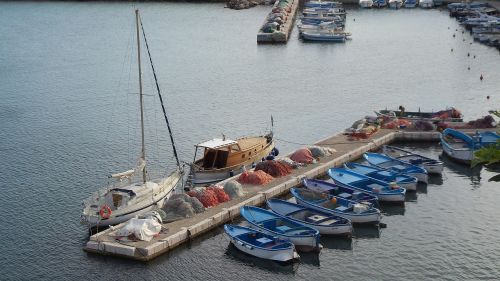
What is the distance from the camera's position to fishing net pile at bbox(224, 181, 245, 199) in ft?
181

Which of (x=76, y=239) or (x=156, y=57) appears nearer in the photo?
(x=76, y=239)

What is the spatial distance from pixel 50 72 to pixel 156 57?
1626cm

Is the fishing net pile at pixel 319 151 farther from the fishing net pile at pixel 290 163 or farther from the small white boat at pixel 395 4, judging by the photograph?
the small white boat at pixel 395 4

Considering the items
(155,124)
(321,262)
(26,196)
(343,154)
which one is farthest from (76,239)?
(155,124)

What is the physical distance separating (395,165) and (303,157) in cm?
707

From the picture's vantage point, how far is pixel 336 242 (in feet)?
165

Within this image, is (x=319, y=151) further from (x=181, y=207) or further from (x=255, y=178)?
(x=181, y=207)

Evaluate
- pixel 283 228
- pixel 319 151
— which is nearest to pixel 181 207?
pixel 283 228

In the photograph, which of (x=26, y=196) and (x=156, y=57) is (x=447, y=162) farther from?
(x=156, y=57)

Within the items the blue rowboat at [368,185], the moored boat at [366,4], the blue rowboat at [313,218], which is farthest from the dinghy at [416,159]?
the moored boat at [366,4]

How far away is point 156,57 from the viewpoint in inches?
4594

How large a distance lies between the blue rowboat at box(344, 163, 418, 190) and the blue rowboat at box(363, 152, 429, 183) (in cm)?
102

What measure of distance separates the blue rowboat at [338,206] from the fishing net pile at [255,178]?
2.92 meters

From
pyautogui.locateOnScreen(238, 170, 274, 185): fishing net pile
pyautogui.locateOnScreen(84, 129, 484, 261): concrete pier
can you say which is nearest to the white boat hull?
pyautogui.locateOnScreen(84, 129, 484, 261): concrete pier
